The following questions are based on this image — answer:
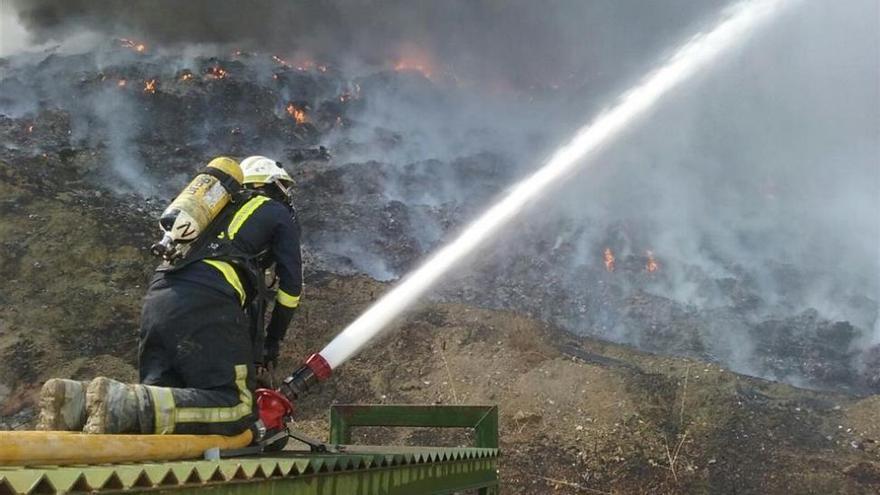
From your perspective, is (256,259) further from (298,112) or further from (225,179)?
(298,112)

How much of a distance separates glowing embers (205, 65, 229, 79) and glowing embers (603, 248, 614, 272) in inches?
669

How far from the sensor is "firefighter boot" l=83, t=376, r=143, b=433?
107 inches

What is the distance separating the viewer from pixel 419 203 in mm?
18812

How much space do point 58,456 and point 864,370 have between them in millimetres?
12299

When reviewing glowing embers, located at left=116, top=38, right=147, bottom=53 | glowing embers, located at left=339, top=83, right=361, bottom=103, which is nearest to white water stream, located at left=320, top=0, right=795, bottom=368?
glowing embers, located at left=339, top=83, right=361, bottom=103

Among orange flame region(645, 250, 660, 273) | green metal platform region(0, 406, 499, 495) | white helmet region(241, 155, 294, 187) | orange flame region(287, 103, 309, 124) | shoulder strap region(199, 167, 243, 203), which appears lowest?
green metal platform region(0, 406, 499, 495)

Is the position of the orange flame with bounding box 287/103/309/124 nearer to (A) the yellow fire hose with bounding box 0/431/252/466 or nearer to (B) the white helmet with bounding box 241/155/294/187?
(B) the white helmet with bounding box 241/155/294/187

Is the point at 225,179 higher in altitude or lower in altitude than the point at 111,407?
higher

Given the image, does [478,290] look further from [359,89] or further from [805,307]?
[359,89]

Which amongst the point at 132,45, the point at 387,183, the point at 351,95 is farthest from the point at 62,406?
the point at 132,45

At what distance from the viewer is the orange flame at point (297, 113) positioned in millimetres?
24531

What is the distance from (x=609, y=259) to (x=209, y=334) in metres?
12.7

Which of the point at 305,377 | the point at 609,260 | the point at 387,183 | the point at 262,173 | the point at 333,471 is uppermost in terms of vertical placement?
the point at 387,183

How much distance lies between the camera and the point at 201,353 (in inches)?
141
